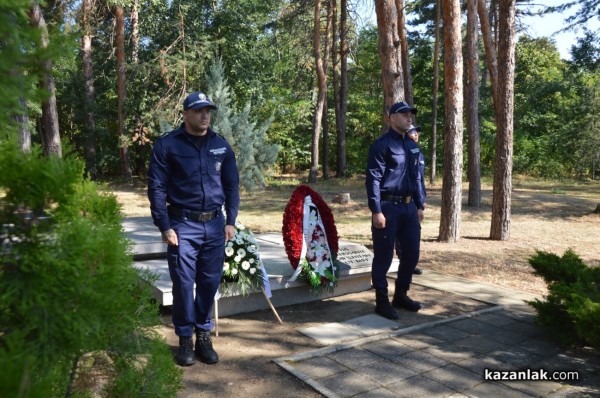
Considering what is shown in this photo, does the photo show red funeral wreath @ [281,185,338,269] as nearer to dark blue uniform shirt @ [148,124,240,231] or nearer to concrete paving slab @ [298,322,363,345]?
concrete paving slab @ [298,322,363,345]

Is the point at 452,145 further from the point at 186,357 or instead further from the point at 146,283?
the point at 146,283

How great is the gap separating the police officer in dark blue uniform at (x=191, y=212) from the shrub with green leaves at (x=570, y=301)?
278cm

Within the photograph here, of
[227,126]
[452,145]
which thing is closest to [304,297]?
[452,145]

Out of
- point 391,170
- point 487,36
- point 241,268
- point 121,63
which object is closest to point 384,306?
point 391,170

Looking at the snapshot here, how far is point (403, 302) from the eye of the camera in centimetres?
532

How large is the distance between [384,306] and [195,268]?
2019mm

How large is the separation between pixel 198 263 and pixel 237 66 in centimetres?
2133

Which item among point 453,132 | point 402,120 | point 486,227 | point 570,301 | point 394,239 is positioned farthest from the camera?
point 486,227

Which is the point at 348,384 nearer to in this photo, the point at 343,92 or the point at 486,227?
the point at 486,227

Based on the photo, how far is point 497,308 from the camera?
17.6ft

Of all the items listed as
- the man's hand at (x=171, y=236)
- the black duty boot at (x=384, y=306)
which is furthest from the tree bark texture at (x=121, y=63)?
the man's hand at (x=171, y=236)

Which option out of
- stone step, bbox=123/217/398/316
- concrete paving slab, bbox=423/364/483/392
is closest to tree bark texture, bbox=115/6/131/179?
stone step, bbox=123/217/398/316

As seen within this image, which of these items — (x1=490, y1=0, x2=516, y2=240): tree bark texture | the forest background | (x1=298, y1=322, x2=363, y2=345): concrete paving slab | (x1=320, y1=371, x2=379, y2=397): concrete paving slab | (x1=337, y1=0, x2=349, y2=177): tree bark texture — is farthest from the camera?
(x1=337, y1=0, x2=349, y2=177): tree bark texture

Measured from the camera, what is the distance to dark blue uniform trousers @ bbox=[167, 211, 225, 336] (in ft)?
12.9
